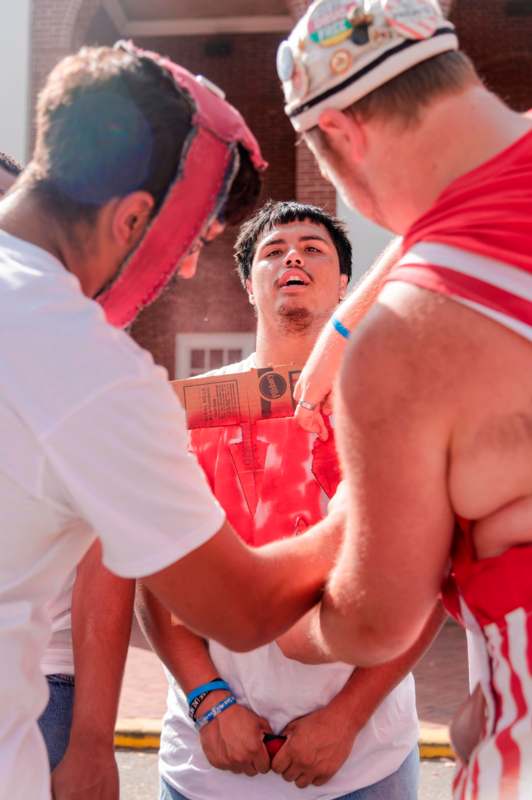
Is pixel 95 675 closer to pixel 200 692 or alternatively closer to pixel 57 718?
pixel 57 718

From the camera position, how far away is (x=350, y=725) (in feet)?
7.66

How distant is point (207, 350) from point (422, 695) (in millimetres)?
9095

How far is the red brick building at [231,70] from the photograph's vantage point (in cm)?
1512

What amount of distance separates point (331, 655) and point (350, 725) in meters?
0.74

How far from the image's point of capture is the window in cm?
1507

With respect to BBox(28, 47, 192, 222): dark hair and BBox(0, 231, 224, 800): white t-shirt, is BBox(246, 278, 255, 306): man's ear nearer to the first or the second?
BBox(28, 47, 192, 222): dark hair

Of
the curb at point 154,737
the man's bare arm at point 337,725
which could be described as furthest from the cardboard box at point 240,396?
the curb at point 154,737

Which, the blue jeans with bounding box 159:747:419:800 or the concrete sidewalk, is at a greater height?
the blue jeans with bounding box 159:747:419:800

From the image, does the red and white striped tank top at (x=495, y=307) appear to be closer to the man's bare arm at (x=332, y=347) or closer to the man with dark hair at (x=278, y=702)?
the man's bare arm at (x=332, y=347)

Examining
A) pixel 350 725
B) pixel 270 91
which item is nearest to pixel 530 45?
pixel 270 91

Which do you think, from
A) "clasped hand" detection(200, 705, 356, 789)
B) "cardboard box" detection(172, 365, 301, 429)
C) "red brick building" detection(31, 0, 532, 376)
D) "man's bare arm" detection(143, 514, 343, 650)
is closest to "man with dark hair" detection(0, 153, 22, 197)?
"cardboard box" detection(172, 365, 301, 429)

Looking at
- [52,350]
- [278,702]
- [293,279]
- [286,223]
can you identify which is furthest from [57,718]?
[286,223]

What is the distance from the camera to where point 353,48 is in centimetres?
156

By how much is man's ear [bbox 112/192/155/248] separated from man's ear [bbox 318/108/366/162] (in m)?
0.34
